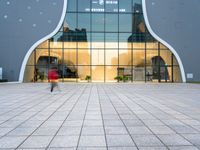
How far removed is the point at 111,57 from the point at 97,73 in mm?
2819

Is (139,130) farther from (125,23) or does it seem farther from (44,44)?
(125,23)

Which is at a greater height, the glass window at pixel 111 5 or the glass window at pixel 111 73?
the glass window at pixel 111 5

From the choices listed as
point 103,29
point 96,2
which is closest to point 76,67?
point 103,29

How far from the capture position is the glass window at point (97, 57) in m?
32.7

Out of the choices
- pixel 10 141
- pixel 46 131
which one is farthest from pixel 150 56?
pixel 10 141

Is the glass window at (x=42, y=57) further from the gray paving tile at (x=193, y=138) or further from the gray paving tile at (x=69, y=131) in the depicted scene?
the gray paving tile at (x=193, y=138)

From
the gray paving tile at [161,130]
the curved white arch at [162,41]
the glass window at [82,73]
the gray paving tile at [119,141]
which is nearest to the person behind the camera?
the gray paving tile at [119,141]

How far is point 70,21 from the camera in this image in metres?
32.8

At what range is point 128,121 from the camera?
7.82 metres

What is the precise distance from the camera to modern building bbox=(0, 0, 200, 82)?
3072 centimetres

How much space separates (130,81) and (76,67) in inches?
287

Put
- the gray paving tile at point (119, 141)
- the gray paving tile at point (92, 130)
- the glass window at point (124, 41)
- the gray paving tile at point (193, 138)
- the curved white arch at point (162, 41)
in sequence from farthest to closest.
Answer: the glass window at point (124, 41), the curved white arch at point (162, 41), the gray paving tile at point (92, 130), the gray paving tile at point (193, 138), the gray paving tile at point (119, 141)

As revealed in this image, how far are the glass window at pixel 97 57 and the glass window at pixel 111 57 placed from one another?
0.66 m

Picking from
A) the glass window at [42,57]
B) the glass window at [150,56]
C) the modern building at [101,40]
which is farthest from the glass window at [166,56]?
the glass window at [42,57]
